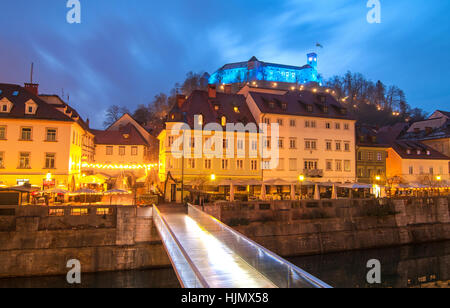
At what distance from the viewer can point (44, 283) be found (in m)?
19.1

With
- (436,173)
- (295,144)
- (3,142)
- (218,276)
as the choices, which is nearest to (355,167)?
(295,144)

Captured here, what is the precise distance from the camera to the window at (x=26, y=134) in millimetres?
30734

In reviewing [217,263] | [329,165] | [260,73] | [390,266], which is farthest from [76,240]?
[260,73]

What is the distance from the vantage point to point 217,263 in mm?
12000

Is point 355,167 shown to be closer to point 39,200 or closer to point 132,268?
point 132,268

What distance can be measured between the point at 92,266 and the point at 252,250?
14111mm

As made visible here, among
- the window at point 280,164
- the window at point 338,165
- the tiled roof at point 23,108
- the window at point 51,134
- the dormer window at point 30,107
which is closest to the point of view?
the tiled roof at point 23,108

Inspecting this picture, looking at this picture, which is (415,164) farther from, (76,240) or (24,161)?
(24,161)

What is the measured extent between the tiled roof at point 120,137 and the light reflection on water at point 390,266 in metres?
31.8

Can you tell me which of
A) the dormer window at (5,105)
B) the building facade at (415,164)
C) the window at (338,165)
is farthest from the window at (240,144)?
the dormer window at (5,105)

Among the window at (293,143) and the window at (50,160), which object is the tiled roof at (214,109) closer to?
the window at (293,143)

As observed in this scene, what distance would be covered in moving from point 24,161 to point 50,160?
232cm

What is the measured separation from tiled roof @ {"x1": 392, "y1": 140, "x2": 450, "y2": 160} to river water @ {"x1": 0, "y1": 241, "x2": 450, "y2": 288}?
67.4 ft

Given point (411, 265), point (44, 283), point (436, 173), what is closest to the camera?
point (44, 283)
